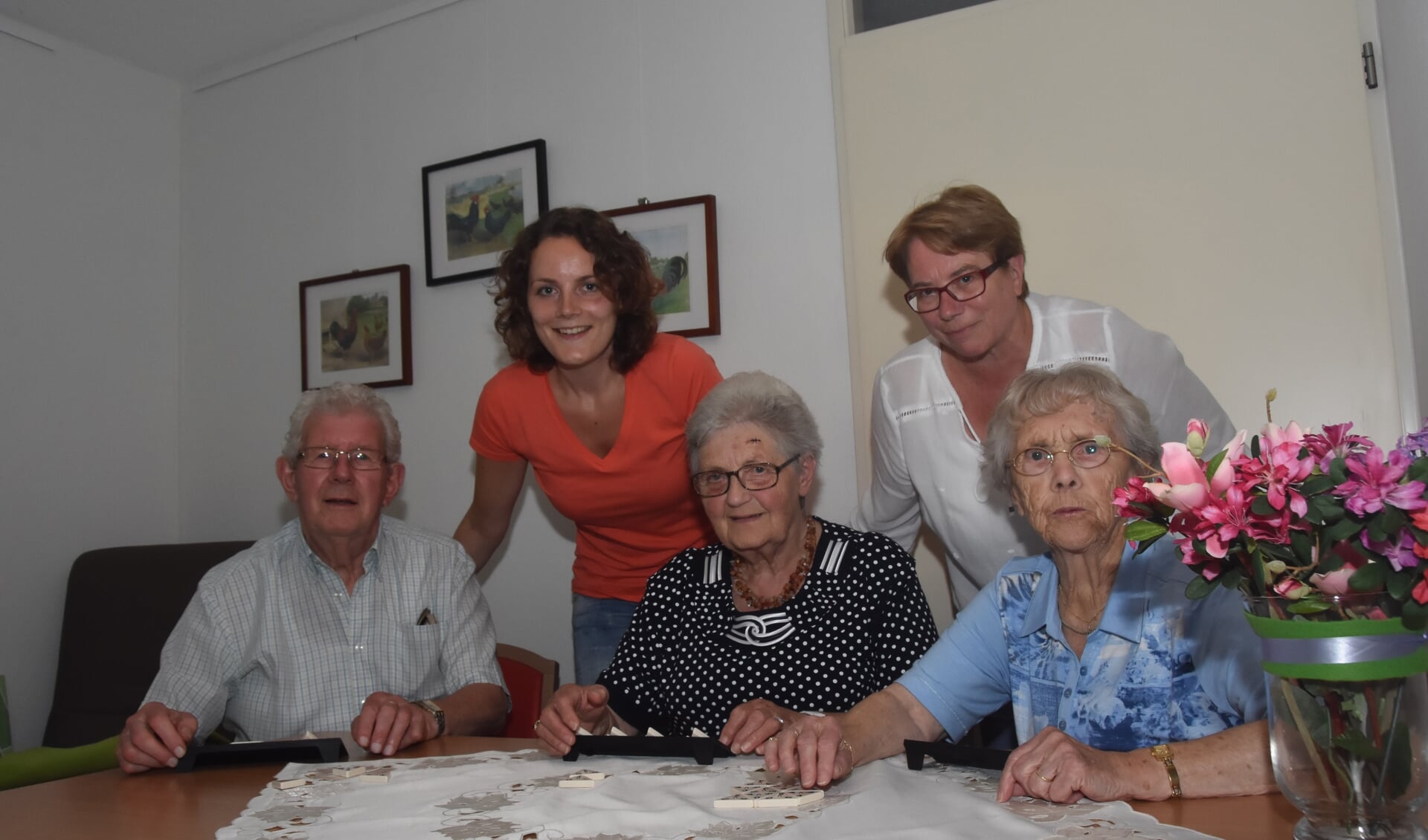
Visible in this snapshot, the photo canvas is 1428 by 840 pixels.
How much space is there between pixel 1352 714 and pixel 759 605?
3.83ft

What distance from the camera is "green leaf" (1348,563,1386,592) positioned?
0.91 meters

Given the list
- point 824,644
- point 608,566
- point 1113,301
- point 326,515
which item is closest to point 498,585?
point 608,566

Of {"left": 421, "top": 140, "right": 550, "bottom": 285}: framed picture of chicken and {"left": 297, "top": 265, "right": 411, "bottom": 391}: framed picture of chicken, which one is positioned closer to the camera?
{"left": 421, "top": 140, "right": 550, "bottom": 285}: framed picture of chicken

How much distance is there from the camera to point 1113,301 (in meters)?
2.63

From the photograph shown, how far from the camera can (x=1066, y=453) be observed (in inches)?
61.3

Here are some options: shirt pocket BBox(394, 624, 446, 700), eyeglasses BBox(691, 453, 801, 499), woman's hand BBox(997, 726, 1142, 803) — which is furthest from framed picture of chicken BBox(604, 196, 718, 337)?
woman's hand BBox(997, 726, 1142, 803)

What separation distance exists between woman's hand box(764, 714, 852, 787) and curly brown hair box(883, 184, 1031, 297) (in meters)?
1.07

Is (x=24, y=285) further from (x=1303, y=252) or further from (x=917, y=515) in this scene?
(x=1303, y=252)

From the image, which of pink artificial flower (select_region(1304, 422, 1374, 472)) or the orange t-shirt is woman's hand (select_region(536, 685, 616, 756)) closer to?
the orange t-shirt

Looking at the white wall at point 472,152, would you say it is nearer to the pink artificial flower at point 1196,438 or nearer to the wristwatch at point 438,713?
the wristwatch at point 438,713

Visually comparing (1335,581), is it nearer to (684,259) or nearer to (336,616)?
(336,616)

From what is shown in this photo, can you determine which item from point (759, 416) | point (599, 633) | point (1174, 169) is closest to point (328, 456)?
point (599, 633)

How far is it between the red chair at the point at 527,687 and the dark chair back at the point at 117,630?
5.20 feet

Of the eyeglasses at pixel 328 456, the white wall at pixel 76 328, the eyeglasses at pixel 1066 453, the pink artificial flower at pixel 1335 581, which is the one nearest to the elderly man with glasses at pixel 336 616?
the eyeglasses at pixel 328 456
